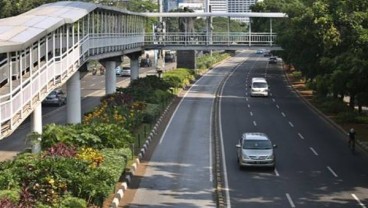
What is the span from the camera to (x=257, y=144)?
25.9 meters

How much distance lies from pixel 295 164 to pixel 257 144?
185cm

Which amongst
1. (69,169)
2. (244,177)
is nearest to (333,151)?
(244,177)

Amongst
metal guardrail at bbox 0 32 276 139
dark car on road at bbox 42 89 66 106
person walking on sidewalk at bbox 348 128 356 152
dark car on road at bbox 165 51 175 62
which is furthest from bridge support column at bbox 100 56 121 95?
dark car on road at bbox 165 51 175 62

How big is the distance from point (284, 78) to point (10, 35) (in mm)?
59902

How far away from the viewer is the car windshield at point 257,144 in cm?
2573

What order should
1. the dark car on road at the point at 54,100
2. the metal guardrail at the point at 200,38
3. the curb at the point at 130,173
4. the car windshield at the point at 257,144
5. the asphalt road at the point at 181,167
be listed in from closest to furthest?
1. the curb at the point at 130,173
2. the asphalt road at the point at 181,167
3. the car windshield at the point at 257,144
4. the dark car on road at the point at 54,100
5. the metal guardrail at the point at 200,38

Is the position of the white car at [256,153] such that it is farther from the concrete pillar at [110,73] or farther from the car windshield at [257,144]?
the concrete pillar at [110,73]

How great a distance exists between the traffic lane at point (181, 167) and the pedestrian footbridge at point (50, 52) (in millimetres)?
4577

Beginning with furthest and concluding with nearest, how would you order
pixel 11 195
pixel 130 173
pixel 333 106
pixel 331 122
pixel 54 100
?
pixel 54 100, pixel 333 106, pixel 331 122, pixel 130 173, pixel 11 195

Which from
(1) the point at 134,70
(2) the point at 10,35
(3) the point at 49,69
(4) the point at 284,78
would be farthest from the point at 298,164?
(4) the point at 284,78

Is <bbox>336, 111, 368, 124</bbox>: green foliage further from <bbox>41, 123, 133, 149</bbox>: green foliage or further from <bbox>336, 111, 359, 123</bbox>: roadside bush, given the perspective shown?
<bbox>41, 123, 133, 149</bbox>: green foliage

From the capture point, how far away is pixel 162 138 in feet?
107

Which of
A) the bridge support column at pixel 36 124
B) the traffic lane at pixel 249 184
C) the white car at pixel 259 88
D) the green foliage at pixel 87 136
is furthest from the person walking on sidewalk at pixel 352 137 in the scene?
the white car at pixel 259 88

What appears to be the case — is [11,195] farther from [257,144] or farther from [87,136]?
[257,144]
